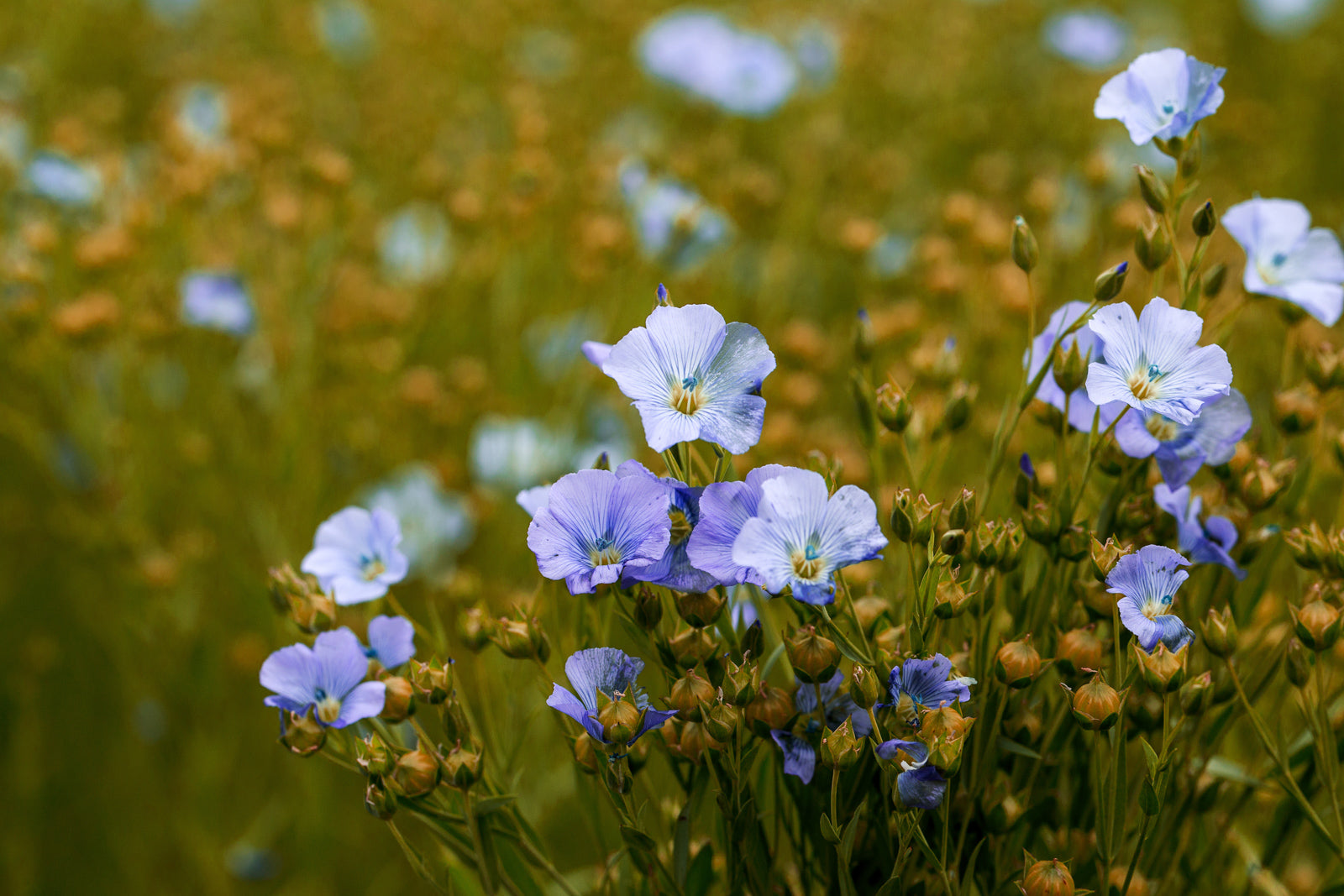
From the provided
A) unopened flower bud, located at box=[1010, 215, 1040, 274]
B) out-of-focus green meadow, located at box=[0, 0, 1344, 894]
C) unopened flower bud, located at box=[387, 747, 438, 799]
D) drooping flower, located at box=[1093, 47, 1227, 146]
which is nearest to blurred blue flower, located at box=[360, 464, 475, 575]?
out-of-focus green meadow, located at box=[0, 0, 1344, 894]

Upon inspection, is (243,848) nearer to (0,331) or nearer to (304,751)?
(0,331)

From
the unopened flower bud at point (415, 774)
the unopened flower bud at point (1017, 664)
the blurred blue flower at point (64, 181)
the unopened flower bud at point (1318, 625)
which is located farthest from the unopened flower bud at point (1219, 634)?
the blurred blue flower at point (64, 181)

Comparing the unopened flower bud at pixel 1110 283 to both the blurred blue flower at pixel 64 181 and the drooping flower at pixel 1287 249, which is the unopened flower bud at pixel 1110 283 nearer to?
the drooping flower at pixel 1287 249

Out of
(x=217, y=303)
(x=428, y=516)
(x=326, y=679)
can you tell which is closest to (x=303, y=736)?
(x=326, y=679)

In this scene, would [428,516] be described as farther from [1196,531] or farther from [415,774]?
[1196,531]

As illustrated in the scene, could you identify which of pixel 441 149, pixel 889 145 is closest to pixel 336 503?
pixel 441 149
